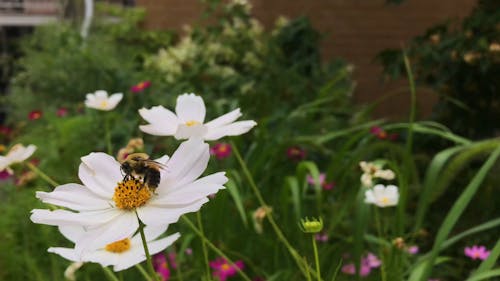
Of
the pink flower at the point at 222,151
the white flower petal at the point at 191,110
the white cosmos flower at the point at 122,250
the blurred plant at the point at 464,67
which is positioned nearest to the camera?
the white cosmos flower at the point at 122,250

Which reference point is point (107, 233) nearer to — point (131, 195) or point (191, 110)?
point (131, 195)

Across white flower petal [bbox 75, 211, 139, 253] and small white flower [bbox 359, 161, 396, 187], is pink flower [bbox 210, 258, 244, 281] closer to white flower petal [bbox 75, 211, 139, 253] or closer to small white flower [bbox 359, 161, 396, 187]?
small white flower [bbox 359, 161, 396, 187]

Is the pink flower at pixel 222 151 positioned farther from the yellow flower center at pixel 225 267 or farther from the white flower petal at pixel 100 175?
the white flower petal at pixel 100 175

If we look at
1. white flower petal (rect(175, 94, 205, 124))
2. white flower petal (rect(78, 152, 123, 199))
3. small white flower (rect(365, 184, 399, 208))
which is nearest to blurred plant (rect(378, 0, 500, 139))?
small white flower (rect(365, 184, 399, 208))

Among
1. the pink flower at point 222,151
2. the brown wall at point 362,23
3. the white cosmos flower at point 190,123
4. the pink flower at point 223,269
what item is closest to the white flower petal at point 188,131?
the white cosmos flower at point 190,123

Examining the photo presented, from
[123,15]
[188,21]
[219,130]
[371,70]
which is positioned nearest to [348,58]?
[371,70]

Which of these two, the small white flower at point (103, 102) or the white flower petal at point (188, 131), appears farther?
Answer: the small white flower at point (103, 102)

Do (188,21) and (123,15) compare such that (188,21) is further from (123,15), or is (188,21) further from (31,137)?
(31,137)
